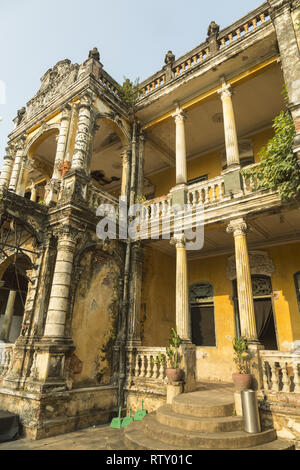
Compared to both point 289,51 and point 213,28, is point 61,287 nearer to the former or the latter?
point 289,51

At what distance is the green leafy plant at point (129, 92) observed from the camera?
10.5 metres

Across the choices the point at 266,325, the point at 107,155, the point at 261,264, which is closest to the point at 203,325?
the point at 266,325

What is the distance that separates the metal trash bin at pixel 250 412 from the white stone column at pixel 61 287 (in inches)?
164

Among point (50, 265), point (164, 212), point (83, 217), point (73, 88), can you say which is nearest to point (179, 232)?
point (164, 212)

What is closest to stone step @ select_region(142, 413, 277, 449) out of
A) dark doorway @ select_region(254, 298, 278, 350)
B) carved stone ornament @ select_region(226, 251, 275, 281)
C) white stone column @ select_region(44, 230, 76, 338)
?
white stone column @ select_region(44, 230, 76, 338)

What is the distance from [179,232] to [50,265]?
3617mm

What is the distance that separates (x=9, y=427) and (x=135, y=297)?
4.33 meters

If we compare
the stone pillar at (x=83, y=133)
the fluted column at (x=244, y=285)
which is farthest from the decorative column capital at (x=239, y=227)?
the stone pillar at (x=83, y=133)

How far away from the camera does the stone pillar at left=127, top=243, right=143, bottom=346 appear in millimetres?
8516

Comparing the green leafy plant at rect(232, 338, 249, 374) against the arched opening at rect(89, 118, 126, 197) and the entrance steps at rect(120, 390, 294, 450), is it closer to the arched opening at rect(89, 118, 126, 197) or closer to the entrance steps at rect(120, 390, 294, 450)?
the entrance steps at rect(120, 390, 294, 450)

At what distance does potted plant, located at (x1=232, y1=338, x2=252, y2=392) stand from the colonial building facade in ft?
0.66

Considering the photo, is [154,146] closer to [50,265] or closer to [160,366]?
[50,265]

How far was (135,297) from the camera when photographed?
8898mm
